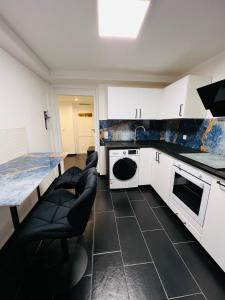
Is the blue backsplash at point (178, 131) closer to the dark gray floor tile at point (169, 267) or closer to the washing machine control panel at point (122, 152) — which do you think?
the washing machine control panel at point (122, 152)

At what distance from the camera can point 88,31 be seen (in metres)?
1.41

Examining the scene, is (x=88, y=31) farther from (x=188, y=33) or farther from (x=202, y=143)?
(x=202, y=143)

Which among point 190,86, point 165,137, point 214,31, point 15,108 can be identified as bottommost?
point 165,137

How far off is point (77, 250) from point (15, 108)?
1.89m

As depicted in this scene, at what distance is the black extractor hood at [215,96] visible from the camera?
142cm

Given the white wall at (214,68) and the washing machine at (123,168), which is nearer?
the white wall at (214,68)

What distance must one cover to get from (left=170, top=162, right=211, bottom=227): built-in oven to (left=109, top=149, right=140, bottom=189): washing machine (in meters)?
0.78

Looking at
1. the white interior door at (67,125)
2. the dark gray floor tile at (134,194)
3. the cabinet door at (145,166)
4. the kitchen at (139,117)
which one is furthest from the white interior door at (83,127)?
the dark gray floor tile at (134,194)

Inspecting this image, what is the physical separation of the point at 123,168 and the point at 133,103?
1315 mm

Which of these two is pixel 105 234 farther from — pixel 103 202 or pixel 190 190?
pixel 190 190

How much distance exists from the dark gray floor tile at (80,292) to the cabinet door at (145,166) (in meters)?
1.79

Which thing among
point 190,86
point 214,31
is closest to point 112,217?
point 190,86

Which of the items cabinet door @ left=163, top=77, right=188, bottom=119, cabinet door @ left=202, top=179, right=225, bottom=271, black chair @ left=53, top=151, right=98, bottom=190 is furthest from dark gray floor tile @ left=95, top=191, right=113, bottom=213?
cabinet door @ left=163, top=77, right=188, bottom=119

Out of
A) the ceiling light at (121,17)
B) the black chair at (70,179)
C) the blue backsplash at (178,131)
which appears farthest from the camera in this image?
the blue backsplash at (178,131)
